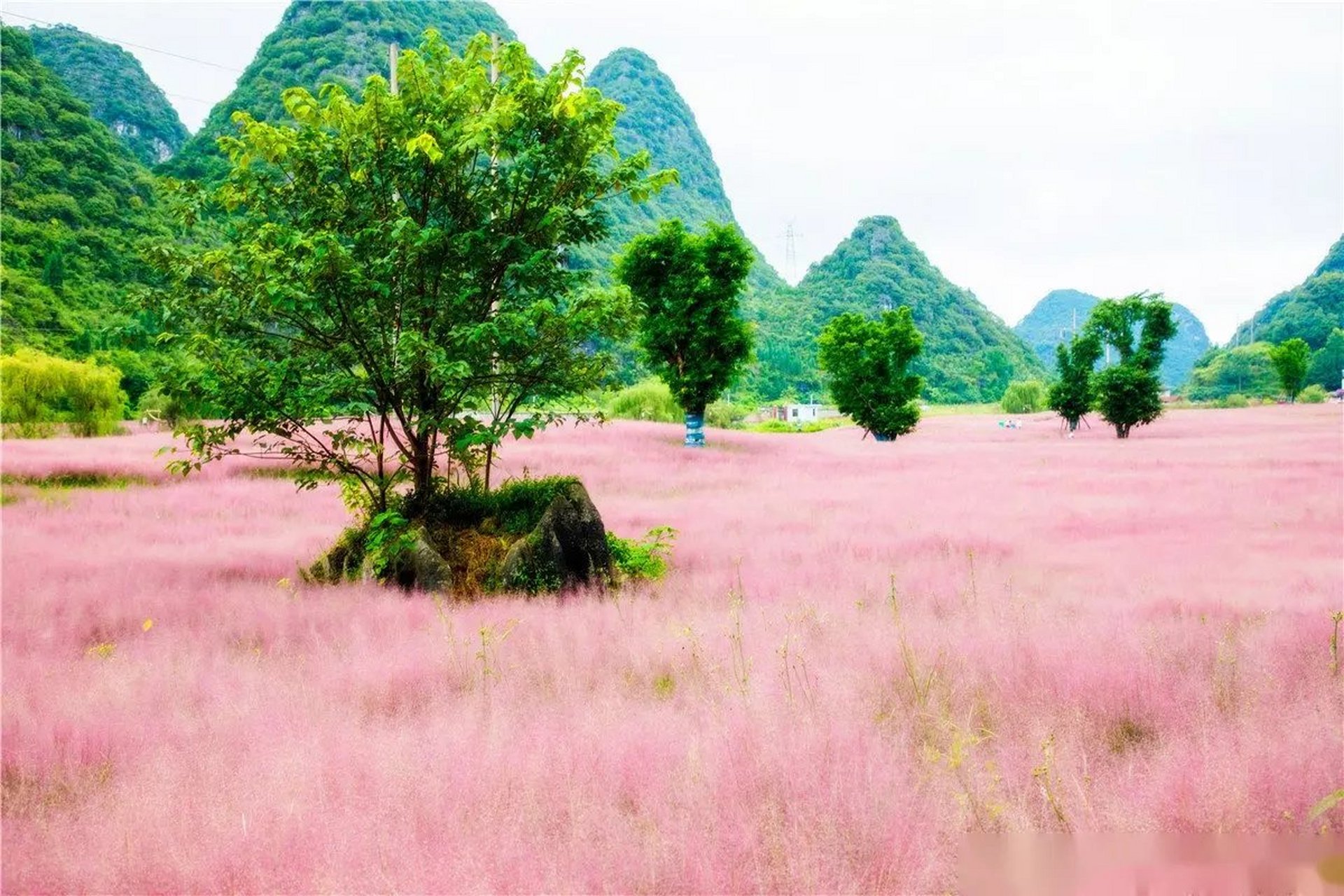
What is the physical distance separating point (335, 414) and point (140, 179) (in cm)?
8112

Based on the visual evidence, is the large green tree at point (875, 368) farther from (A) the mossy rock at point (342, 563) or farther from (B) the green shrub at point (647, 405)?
(A) the mossy rock at point (342, 563)

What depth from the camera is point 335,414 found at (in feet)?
24.8

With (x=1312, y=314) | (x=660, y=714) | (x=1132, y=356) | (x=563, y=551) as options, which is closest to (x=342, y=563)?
(x=563, y=551)

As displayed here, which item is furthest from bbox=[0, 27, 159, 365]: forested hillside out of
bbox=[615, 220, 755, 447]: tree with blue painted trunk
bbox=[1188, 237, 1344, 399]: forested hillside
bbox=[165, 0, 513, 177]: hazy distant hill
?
bbox=[1188, 237, 1344, 399]: forested hillside

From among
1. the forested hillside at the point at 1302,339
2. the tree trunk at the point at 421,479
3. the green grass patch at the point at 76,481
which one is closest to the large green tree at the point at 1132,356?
the tree trunk at the point at 421,479

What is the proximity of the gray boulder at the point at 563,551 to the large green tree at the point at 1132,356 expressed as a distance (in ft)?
129

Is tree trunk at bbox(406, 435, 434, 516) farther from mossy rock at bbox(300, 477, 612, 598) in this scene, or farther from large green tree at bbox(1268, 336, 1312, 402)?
large green tree at bbox(1268, 336, 1312, 402)

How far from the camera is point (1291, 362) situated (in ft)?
229

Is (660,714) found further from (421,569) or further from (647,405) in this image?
(647,405)

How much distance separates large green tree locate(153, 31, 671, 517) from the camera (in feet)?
23.6

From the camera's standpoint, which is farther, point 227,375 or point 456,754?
point 227,375

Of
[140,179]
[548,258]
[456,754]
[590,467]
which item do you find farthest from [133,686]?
[140,179]

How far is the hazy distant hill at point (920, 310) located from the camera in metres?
125

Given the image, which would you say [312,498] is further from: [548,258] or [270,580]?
[548,258]
